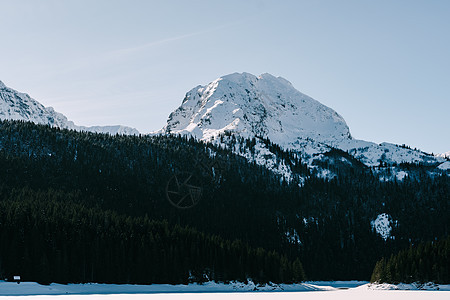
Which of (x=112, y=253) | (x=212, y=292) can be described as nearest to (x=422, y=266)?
(x=212, y=292)

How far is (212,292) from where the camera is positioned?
4523 inches

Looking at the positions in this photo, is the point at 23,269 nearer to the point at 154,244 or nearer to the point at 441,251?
the point at 154,244

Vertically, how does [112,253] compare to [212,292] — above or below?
above

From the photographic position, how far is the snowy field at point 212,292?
282ft

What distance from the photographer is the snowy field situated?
85875 mm

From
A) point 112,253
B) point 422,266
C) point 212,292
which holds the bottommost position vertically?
point 212,292

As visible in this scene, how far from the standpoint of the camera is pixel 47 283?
4136 inches

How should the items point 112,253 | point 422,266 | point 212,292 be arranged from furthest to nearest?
point 422,266, point 112,253, point 212,292

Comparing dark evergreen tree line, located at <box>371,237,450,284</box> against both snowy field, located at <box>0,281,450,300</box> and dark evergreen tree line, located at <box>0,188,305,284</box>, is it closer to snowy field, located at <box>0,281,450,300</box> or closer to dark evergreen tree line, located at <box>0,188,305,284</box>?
snowy field, located at <box>0,281,450,300</box>

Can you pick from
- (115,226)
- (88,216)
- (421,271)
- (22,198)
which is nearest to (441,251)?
(421,271)

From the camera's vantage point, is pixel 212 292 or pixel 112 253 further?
pixel 112 253

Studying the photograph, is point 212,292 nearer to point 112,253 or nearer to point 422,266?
point 112,253

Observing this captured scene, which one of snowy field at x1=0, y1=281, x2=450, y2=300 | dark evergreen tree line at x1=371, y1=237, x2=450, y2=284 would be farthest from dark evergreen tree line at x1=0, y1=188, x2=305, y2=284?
dark evergreen tree line at x1=371, y1=237, x2=450, y2=284

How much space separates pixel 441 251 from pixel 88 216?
92144 millimetres
